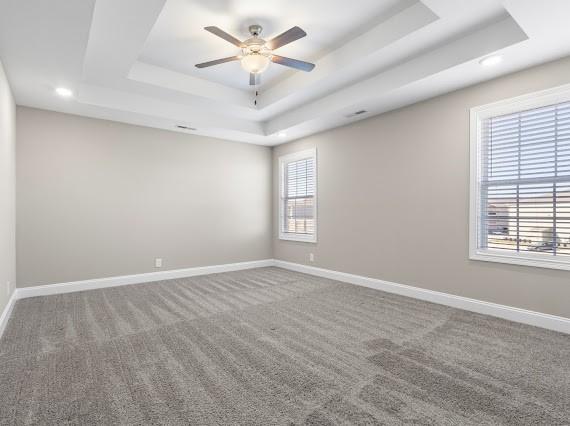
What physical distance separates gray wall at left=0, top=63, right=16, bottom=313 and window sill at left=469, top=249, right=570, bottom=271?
16.4 feet

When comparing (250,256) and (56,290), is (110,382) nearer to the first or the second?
(56,290)

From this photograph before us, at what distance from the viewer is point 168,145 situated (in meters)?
5.22

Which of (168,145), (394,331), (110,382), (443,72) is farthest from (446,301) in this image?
(168,145)

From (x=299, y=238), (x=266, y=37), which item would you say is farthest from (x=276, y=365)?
(x=299, y=238)

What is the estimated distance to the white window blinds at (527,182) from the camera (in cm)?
290

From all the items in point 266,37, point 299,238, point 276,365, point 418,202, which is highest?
point 266,37

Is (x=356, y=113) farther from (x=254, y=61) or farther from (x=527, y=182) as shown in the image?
(x=527, y=182)

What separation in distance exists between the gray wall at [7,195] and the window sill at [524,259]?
16.4 feet

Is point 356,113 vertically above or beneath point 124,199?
above

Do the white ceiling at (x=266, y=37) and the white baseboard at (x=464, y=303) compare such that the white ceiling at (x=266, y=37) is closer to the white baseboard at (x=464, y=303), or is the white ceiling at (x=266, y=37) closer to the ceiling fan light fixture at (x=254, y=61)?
the ceiling fan light fixture at (x=254, y=61)

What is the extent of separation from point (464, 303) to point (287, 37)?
344cm

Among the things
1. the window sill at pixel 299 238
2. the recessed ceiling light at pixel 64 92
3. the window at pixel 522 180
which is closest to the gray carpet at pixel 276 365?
the window at pixel 522 180

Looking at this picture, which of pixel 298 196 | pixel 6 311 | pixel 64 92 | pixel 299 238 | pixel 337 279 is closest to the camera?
pixel 6 311

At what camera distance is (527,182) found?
122 inches
